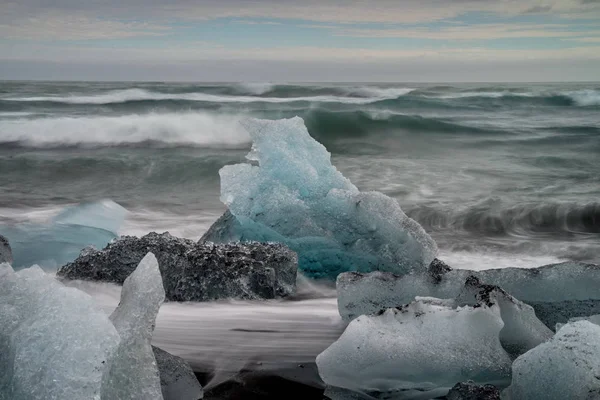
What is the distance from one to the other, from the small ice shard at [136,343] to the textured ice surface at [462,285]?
1069 millimetres

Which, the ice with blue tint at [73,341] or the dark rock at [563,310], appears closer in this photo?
the ice with blue tint at [73,341]

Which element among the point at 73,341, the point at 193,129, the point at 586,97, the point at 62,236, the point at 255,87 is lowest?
the point at 193,129

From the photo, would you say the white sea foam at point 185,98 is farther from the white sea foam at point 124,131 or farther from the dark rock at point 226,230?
the dark rock at point 226,230

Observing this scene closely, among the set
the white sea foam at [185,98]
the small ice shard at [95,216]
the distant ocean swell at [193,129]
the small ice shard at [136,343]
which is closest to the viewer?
the small ice shard at [136,343]

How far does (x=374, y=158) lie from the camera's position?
12695mm

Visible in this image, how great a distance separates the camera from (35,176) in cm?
1033

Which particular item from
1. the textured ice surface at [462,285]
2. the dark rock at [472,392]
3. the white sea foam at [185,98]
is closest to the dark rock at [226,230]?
the textured ice surface at [462,285]

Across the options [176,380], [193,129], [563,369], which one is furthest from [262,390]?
[193,129]

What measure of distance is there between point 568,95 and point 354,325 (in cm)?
2490

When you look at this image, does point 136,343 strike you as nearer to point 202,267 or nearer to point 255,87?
point 202,267

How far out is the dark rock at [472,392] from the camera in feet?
5.79

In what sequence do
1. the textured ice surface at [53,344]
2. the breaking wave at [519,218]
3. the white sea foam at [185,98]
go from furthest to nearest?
the white sea foam at [185,98] < the breaking wave at [519,218] < the textured ice surface at [53,344]

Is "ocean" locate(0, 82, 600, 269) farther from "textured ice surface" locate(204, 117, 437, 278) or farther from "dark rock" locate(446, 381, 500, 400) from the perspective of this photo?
"dark rock" locate(446, 381, 500, 400)

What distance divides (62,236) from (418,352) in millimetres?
3492
